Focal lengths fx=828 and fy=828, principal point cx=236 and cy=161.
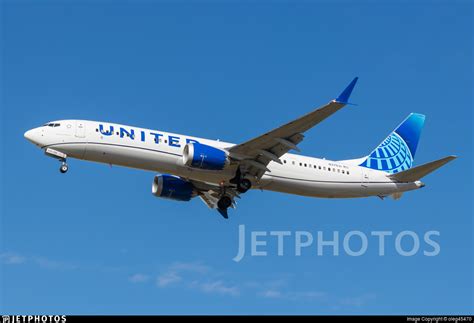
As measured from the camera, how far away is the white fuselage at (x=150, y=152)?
4084cm

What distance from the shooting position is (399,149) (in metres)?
50.2

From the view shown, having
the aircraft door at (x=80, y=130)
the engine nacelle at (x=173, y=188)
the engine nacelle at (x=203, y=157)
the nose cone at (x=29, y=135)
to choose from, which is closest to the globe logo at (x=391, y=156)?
the engine nacelle at (x=203, y=157)

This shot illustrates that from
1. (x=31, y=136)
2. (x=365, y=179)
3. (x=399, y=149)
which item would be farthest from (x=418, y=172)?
(x=31, y=136)

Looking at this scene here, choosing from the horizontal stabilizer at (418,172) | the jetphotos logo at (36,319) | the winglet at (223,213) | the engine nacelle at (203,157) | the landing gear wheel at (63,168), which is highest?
the horizontal stabilizer at (418,172)

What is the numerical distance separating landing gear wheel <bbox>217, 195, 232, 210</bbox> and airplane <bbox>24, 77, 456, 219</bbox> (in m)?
0.06

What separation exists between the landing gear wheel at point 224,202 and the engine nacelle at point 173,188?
76.3 inches

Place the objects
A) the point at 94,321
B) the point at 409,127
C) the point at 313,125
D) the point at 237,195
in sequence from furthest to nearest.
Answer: the point at 409,127 < the point at 237,195 < the point at 313,125 < the point at 94,321

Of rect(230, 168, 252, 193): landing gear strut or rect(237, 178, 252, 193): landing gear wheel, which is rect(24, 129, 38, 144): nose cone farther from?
rect(237, 178, 252, 193): landing gear wheel

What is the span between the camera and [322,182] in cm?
4462

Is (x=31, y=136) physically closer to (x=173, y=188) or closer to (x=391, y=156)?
(x=173, y=188)

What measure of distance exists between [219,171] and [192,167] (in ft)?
6.35

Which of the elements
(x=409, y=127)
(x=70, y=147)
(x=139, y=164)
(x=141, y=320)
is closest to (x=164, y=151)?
(x=139, y=164)

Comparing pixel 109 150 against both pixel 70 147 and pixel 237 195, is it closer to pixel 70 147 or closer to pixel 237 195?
pixel 70 147

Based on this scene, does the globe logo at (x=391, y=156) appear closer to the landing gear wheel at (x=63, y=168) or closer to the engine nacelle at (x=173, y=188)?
the engine nacelle at (x=173, y=188)
